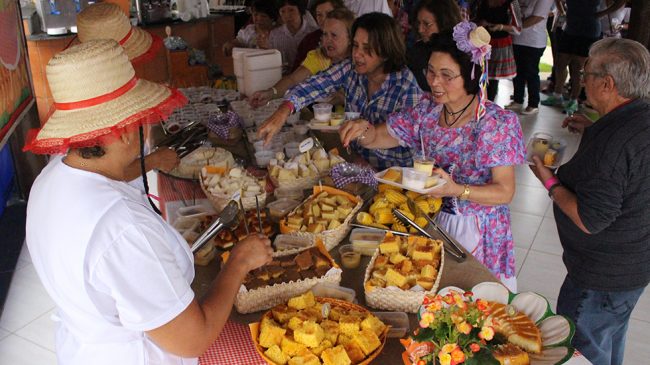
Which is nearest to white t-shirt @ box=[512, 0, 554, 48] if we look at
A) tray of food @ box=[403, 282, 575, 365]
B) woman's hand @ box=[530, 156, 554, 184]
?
woman's hand @ box=[530, 156, 554, 184]

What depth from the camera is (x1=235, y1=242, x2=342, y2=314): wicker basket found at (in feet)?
6.07

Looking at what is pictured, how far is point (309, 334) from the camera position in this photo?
1576mm

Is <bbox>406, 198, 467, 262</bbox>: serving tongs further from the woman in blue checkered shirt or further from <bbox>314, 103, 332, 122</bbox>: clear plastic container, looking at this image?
<bbox>314, 103, 332, 122</bbox>: clear plastic container

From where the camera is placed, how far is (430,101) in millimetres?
2812

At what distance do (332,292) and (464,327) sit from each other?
0.69 metres

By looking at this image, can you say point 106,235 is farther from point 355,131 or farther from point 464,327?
point 355,131

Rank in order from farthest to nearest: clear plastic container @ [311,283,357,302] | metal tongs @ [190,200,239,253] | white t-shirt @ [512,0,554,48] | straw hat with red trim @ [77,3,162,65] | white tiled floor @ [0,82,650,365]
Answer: white t-shirt @ [512,0,554,48] → white tiled floor @ [0,82,650,365] → straw hat with red trim @ [77,3,162,65] → metal tongs @ [190,200,239,253] → clear plastic container @ [311,283,357,302]

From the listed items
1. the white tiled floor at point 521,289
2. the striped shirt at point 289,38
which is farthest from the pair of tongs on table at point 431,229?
the striped shirt at point 289,38

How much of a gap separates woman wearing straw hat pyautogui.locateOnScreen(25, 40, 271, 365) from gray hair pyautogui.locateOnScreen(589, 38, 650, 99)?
1.82 metres

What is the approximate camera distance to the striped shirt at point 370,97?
128 inches

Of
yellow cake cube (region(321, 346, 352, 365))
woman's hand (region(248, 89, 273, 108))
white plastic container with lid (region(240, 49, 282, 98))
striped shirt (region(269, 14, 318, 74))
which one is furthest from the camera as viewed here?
striped shirt (region(269, 14, 318, 74))

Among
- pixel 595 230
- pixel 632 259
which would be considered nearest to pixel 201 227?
pixel 595 230

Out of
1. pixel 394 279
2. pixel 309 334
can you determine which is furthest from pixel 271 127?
pixel 309 334

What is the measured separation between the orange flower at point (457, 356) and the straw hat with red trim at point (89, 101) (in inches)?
38.3
